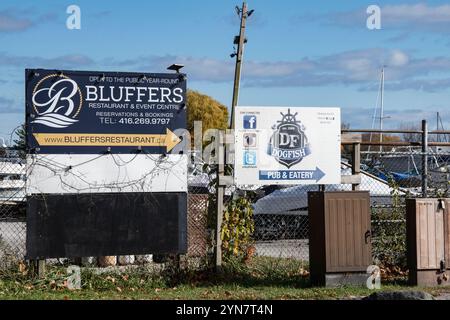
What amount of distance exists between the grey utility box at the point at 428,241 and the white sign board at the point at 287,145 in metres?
1.46

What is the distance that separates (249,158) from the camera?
1252 centimetres

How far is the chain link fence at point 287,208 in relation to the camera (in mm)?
12609

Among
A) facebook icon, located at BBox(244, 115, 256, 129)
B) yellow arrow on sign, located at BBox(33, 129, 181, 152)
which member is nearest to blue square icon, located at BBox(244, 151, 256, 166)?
facebook icon, located at BBox(244, 115, 256, 129)

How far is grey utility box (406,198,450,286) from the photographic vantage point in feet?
39.3

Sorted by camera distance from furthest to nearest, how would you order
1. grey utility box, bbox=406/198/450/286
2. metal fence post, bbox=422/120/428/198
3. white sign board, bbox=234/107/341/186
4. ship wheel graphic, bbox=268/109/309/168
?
metal fence post, bbox=422/120/428/198 → ship wheel graphic, bbox=268/109/309/168 → white sign board, bbox=234/107/341/186 → grey utility box, bbox=406/198/450/286

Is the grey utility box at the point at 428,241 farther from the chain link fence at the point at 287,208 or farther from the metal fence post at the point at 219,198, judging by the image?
the metal fence post at the point at 219,198

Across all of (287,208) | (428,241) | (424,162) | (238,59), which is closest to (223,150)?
(238,59)

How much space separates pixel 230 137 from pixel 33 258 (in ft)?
11.3

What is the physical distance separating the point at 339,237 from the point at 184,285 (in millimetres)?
2394

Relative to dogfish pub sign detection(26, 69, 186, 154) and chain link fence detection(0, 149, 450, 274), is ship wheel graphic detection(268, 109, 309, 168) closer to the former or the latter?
chain link fence detection(0, 149, 450, 274)

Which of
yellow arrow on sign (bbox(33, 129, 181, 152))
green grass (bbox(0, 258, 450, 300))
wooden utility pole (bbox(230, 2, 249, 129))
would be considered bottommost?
green grass (bbox(0, 258, 450, 300))

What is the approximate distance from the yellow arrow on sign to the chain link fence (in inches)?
23.9

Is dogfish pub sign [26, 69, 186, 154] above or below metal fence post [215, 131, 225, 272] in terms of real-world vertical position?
above
